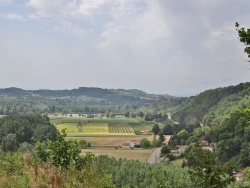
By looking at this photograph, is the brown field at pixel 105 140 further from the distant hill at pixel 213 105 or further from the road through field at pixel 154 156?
the distant hill at pixel 213 105

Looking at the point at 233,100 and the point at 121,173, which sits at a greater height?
the point at 233,100


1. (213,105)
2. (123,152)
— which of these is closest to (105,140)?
(123,152)

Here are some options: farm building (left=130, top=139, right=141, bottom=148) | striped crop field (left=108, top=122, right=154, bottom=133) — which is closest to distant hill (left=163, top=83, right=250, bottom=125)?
striped crop field (left=108, top=122, right=154, bottom=133)

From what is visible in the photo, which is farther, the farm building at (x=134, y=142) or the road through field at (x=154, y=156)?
the farm building at (x=134, y=142)

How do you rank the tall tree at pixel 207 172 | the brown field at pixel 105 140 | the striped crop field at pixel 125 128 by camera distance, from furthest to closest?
1. the striped crop field at pixel 125 128
2. the brown field at pixel 105 140
3. the tall tree at pixel 207 172

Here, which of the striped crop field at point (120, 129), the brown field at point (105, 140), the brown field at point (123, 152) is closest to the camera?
the brown field at point (123, 152)

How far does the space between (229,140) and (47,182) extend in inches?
2721

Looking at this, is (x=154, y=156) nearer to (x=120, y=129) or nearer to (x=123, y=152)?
(x=123, y=152)

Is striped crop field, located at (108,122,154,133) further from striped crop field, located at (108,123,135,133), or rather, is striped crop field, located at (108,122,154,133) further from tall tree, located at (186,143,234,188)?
tall tree, located at (186,143,234,188)

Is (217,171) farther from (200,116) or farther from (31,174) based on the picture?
(200,116)

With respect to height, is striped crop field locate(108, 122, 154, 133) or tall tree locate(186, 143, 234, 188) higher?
tall tree locate(186, 143, 234, 188)

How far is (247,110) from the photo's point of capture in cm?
902

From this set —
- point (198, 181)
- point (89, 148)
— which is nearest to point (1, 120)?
point (89, 148)

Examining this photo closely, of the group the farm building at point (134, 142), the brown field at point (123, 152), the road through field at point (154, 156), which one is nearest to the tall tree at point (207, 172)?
the road through field at point (154, 156)
